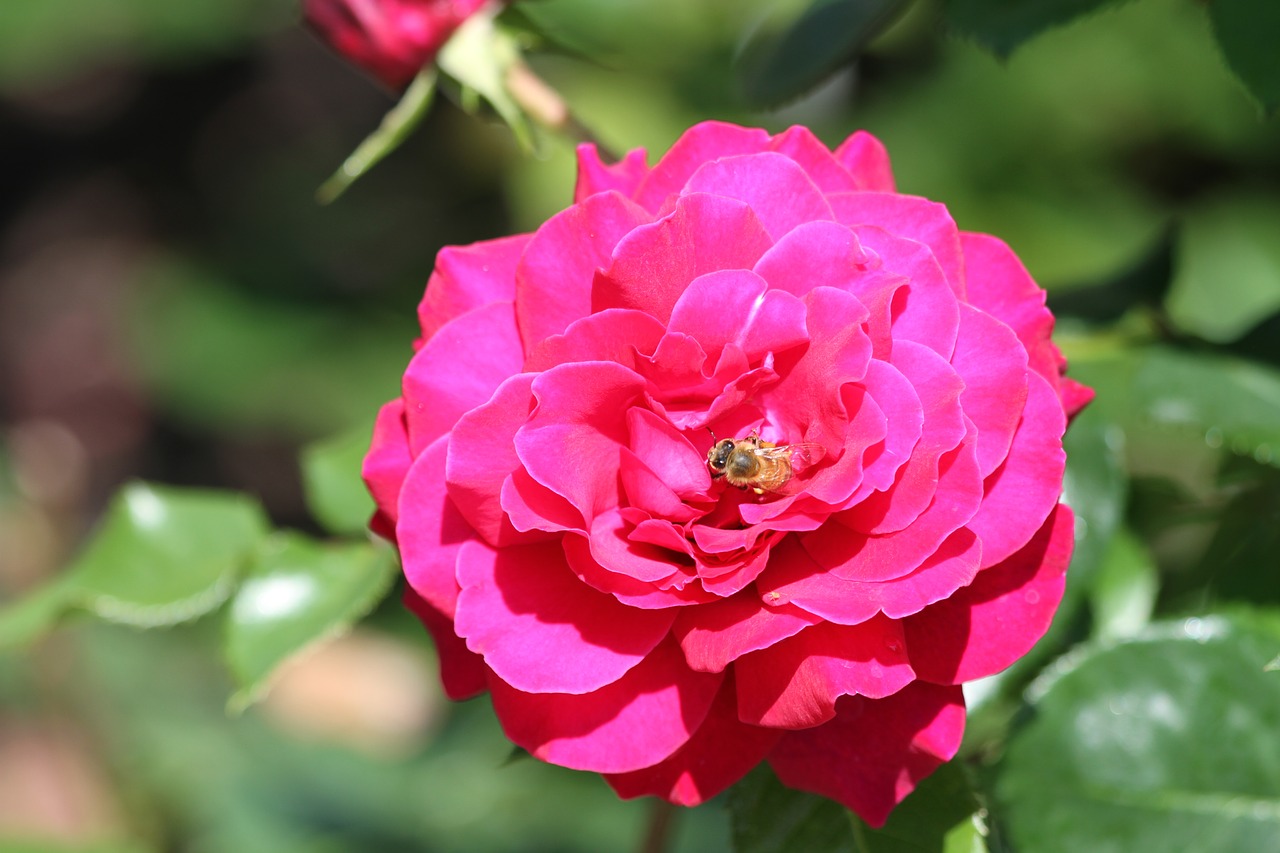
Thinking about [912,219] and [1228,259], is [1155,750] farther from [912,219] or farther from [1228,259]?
[1228,259]

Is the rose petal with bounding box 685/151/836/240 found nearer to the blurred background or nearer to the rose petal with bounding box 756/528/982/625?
the rose petal with bounding box 756/528/982/625

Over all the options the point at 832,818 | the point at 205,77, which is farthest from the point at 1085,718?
the point at 205,77

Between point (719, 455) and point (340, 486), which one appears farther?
point (340, 486)

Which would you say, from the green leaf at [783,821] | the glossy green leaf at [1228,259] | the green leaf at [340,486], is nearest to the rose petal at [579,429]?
the green leaf at [783,821]

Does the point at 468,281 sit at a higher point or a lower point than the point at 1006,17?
Result: higher

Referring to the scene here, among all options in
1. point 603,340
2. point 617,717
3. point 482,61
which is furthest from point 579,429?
point 482,61

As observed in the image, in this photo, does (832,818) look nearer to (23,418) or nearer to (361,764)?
(361,764)
